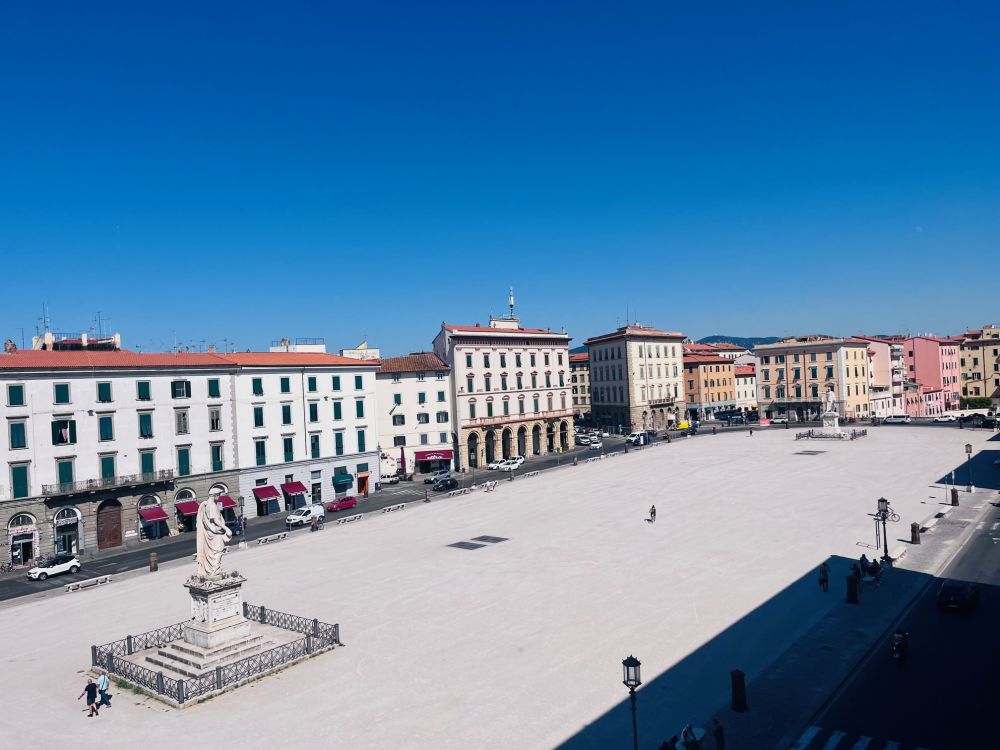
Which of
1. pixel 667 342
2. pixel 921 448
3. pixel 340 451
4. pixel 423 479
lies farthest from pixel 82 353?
pixel 667 342

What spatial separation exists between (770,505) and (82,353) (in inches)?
2042

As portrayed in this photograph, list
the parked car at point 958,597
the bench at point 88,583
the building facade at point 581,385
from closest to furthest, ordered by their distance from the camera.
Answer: the parked car at point 958,597, the bench at point 88,583, the building facade at point 581,385

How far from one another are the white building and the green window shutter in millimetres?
36657

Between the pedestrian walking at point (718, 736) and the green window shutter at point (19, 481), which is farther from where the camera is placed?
the green window shutter at point (19, 481)

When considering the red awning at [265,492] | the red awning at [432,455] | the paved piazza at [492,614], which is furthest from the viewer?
the red awning at [432,455]

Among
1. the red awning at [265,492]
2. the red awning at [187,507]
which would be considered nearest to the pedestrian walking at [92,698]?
the red awning at [187,507]

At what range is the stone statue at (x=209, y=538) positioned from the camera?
26625 mm

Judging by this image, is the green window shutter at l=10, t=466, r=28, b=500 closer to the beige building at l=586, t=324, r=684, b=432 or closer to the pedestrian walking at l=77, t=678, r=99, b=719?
the pedestrian walking at l=77, t=678, r=99, b=719

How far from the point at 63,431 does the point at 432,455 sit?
39.2 m

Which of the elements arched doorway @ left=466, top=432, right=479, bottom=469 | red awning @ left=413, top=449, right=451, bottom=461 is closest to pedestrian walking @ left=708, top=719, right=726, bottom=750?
red awning @ left=413, top=449, right=451, bottom=461

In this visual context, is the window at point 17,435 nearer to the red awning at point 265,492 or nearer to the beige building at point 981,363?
the red awning at point 265,492

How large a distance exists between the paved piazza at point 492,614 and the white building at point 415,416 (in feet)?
71.2

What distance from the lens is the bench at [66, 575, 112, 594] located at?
41344 millimetres

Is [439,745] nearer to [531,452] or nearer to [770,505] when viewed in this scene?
[770,505]
